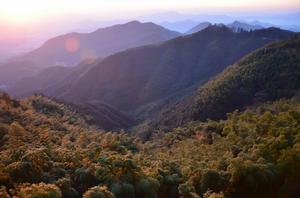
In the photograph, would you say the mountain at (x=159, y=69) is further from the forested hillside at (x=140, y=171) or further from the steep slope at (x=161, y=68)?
the forested hillside at (x=140, y=171)

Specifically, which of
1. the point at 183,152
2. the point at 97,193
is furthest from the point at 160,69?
the point at 97,193

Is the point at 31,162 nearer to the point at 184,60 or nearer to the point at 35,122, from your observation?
the point at 35,122

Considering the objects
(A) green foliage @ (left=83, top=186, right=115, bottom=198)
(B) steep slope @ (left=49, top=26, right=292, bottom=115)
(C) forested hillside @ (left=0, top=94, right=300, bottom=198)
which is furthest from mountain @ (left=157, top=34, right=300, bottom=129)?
(A) green foliage @ (left=83, top=186, right=115, bottom=198)

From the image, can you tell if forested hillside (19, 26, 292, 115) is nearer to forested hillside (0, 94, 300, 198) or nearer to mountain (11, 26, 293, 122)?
mountain (11, 26, 293, 122)

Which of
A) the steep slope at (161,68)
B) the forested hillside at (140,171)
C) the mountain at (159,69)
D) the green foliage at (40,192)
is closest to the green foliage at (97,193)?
the forested hillside at (140,171)

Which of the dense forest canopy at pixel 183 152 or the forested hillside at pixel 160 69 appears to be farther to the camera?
the forested hillside at pixel 160 69

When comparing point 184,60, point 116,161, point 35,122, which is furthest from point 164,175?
point 184,60
